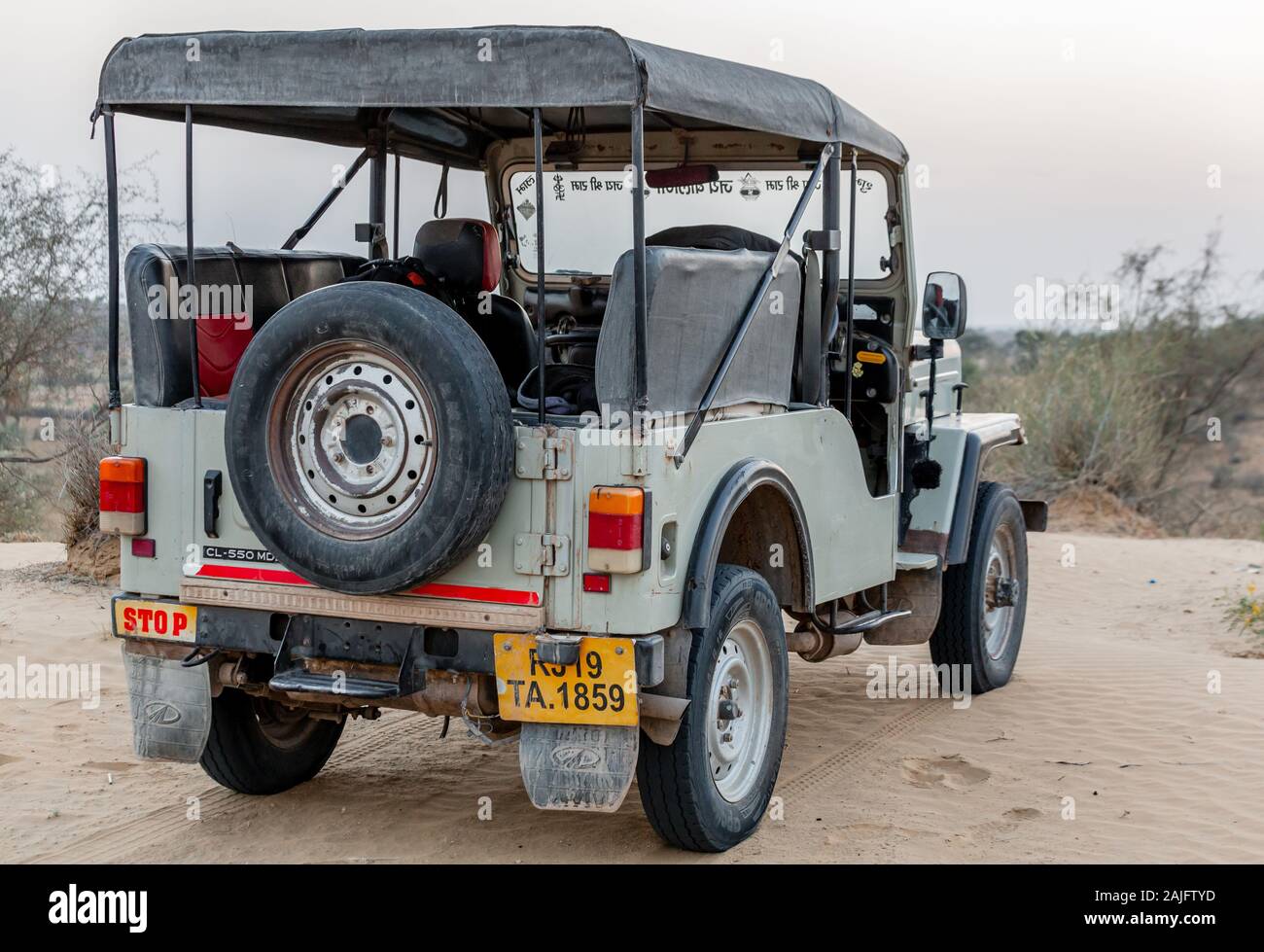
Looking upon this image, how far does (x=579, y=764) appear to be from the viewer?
4.28 meters

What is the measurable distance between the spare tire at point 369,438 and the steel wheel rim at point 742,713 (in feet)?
3.50

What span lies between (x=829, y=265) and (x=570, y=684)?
2.26m

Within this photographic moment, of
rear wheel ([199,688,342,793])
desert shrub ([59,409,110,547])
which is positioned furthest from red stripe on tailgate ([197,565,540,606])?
desert shrub ([59,409,110,547])

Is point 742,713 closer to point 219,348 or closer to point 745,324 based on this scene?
point 745,324

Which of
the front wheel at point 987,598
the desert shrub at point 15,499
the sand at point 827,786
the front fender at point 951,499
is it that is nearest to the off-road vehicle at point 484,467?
the sand at point 827,786

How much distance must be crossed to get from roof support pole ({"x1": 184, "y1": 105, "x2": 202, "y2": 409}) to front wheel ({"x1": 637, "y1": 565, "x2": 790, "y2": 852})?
1.82m

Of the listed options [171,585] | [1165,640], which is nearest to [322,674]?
[171,585]

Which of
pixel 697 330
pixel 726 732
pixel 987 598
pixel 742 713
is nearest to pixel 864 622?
pixel 742 713

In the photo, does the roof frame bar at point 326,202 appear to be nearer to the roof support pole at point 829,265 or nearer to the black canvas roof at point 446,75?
the black canvas roof at point 446,75

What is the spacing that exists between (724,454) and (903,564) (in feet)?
6.52

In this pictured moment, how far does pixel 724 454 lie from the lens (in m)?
4.67

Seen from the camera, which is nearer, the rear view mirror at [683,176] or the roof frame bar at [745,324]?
the roof frame bar at [745,324]

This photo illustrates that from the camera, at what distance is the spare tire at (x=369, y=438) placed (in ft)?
13.3
